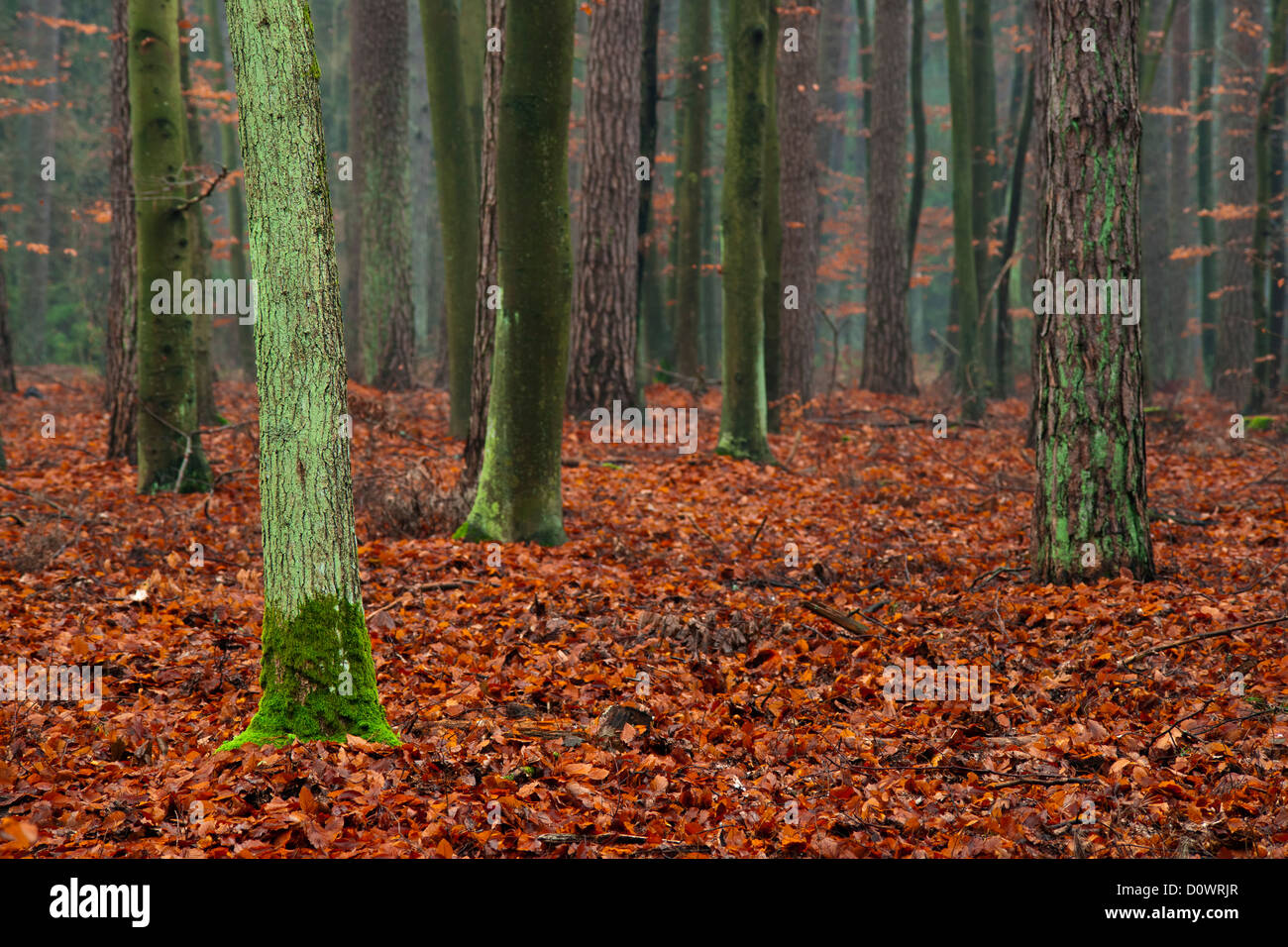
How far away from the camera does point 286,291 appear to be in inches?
160

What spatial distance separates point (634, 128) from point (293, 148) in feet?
31.0

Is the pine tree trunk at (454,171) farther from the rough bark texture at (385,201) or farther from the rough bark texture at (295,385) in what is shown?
the rough bark texture at (295,385)

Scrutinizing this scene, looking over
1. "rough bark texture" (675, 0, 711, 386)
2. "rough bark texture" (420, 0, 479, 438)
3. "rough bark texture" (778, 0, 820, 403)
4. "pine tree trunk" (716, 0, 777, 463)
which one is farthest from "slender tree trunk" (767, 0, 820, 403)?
"rough bark texture" (420, 0, 479, 438)

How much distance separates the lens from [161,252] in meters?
9.02

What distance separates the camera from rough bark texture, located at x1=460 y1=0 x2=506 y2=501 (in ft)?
28.2

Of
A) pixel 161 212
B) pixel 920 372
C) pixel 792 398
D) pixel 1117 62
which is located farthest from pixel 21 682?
pixel 920 372

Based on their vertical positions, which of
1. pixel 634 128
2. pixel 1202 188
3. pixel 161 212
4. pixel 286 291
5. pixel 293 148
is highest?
pixel 1202 188

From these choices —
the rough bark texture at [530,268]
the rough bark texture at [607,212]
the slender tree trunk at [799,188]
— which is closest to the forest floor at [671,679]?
the rough bark texture at [530,268]

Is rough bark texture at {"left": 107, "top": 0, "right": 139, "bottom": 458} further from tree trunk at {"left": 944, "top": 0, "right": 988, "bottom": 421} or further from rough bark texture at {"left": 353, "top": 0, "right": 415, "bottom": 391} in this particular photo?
tree trunk at {"left": 944, "top": 0, "right": 988, "bottom": 421}

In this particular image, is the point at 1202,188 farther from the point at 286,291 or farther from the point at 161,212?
the point at 286,291

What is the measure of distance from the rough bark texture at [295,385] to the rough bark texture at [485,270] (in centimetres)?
434

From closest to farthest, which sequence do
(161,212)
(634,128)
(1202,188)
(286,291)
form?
(286,291)
(161,212)
(634,128)
(1202,188)

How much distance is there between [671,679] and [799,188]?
11575 millimetres

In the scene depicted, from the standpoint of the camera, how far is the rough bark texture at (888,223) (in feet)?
60.5
